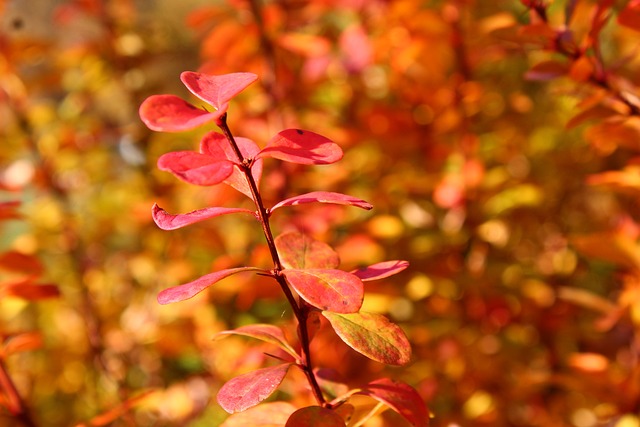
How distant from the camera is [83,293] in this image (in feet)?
5.86

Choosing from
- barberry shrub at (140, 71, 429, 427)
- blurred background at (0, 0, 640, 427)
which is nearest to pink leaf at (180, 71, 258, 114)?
barberry shrub at (140, 71, 429, 427)

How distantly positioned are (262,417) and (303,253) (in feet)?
0.56

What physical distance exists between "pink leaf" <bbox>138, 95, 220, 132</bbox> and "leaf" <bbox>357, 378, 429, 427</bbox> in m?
0.30

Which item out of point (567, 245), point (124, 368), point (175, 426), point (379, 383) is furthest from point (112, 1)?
point (379, 383)

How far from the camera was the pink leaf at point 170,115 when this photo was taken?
51cm

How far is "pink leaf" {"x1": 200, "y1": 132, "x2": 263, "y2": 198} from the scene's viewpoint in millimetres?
587

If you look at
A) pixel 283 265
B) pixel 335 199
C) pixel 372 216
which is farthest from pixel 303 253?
pixel 372 216

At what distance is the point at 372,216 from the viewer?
176 centimetres

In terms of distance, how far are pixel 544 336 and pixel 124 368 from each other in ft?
4.05

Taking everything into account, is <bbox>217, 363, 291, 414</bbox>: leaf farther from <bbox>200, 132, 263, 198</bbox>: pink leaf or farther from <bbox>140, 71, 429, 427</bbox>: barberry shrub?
<bbox>200, 132, 263, 198</bbox>: pink leaf

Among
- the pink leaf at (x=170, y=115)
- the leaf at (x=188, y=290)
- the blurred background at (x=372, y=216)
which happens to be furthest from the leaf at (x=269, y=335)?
the blurred background at (x=372, y=216)

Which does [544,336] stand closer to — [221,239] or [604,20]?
[221,239]

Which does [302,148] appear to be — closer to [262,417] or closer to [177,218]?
[177,218]

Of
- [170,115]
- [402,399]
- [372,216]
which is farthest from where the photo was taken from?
[372,216]
